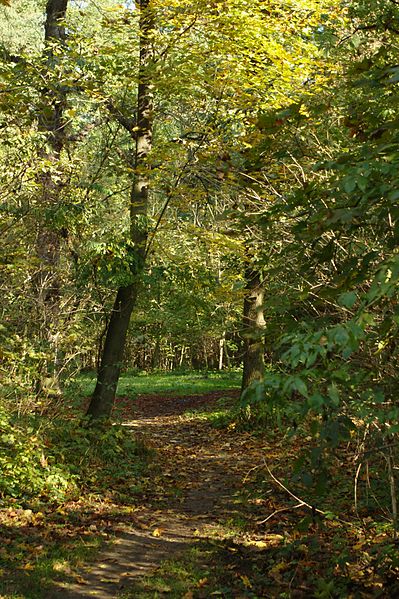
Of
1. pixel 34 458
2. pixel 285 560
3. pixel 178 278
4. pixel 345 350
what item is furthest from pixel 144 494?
pixel 345 350

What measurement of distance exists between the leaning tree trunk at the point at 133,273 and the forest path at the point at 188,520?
141 cm

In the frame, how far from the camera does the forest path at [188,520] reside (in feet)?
18.3

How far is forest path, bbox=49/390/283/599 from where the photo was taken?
557 centimetres

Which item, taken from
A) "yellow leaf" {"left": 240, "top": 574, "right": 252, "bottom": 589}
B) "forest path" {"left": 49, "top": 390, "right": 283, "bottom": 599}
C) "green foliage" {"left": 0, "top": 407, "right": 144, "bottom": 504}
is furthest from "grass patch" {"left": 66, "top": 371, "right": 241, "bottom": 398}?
"yellow leaf" {"left": 240, "top": 574, "right": 252, "bottom": 589}

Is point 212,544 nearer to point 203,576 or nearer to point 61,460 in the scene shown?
point 203,576

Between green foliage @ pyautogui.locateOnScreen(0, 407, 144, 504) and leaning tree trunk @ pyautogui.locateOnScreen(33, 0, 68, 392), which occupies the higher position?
leaning tree trunk @ pyautogui.locateOnScreen(33, 0, 68, 392)

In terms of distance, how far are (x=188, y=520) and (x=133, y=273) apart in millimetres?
4341

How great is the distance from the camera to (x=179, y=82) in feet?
30.8

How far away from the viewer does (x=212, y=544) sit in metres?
6.56

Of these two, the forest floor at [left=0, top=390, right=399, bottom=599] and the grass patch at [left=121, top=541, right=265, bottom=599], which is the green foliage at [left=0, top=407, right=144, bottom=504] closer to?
the forest floor at [left=0, top=390, right=399, bottom=599]

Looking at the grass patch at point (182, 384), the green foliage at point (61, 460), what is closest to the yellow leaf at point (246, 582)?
the green foliage at point (61, 460)

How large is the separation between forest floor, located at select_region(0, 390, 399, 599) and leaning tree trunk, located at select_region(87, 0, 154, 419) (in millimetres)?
1604

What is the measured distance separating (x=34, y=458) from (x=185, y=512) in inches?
77.8

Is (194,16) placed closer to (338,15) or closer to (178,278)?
(338,15)
